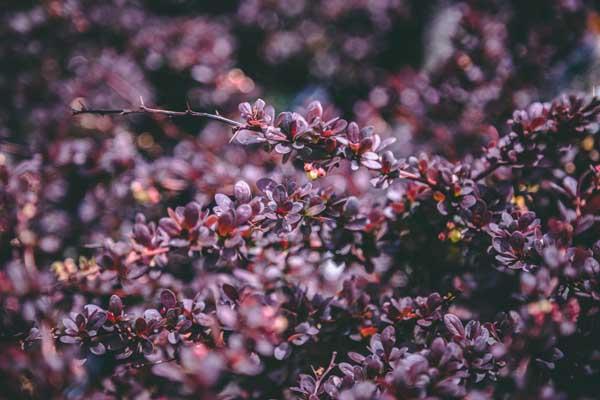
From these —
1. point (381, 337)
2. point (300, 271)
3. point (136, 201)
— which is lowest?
point (381, 337)

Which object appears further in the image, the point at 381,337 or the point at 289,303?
the point at 289,303

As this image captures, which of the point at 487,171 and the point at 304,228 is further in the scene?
the point at 487,171

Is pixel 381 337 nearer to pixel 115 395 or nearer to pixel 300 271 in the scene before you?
pixel 300 271

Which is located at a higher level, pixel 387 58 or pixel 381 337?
pixel 387 58

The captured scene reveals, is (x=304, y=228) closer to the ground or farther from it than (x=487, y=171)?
closer to the ground

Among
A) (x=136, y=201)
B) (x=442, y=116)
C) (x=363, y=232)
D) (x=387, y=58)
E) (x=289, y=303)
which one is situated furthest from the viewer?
(x=387, y=58)

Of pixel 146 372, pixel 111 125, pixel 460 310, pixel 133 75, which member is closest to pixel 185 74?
pixel 133 75

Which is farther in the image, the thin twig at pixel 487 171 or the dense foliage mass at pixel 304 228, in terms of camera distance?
the thin twig at pixel 487 171

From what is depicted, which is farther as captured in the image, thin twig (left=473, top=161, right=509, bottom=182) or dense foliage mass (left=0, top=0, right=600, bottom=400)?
thin twig (left=473, top=161, right=509, bottom=182)
